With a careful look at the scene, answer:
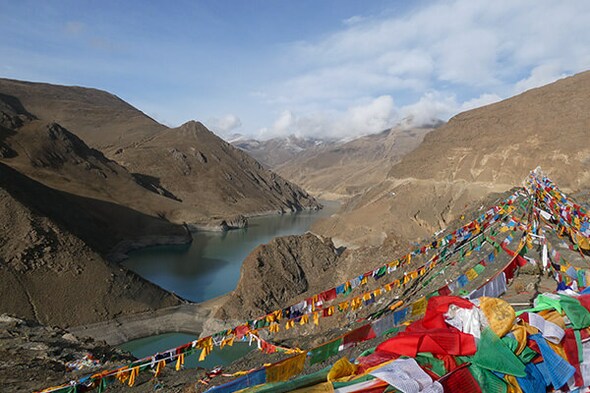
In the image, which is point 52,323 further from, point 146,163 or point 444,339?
point 146,163

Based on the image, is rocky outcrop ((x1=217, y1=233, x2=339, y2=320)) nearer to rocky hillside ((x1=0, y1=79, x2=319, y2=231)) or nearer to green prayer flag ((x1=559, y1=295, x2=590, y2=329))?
green prayer flag ((x1=559, y1=295, x2=590, y2=329))

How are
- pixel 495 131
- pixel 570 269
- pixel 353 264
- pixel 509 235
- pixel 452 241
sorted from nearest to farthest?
pixel 570 269 < pixel 509 235 < pixel 452 241 < pixel 353 264 < pixel 495 131

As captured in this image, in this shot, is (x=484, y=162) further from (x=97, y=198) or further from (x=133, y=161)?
(x=133, y=161)

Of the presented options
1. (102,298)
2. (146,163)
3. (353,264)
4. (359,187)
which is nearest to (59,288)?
(102,298)

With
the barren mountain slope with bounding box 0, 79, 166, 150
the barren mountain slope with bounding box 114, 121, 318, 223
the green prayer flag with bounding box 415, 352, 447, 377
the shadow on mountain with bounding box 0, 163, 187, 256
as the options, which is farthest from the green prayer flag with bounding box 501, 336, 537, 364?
the barren mountain slope with bounding box 0, 79, 166, 150

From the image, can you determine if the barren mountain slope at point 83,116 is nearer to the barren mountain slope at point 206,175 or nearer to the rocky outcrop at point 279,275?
the barren mountain slope at point 206,175
